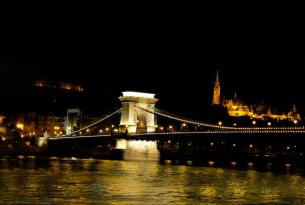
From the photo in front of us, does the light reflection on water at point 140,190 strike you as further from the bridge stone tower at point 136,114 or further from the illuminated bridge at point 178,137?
the bridge stone tower at point 136,114

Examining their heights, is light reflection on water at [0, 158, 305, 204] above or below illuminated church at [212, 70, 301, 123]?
below

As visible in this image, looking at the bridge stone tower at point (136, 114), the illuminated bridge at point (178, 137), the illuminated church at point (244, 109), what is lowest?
the illuminated bridge at point (178, 137)

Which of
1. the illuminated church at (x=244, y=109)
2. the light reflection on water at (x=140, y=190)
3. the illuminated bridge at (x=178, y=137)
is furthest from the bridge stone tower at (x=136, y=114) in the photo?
the illuminated church at (x=244, y=109)

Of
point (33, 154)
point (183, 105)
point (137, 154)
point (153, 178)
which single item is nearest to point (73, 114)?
point (183, 105)

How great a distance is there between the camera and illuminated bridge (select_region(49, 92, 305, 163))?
Result: 45000 millimetres

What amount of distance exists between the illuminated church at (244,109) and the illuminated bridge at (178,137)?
58.5m

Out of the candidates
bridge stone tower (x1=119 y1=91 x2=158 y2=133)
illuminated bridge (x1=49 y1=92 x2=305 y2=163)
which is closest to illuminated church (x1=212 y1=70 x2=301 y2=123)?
illuminated bridge (x1=49 y1=92 x2=305 y2=163)

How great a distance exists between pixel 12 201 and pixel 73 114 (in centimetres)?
8828

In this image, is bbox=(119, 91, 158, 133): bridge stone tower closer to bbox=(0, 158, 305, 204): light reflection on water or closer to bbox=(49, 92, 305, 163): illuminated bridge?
bbox=(49, 92, 305, 163): illuminated bridge

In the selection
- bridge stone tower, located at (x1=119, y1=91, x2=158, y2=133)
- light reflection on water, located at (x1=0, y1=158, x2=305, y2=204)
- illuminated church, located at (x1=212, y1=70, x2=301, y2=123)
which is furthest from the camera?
illuminated church, located at (x1=212, y1=70, x2=301, y2=123)

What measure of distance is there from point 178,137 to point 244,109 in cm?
Answer: 9344

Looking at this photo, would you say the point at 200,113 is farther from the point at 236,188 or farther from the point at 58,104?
the point at 236,188

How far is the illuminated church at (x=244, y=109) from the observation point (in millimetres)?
137500

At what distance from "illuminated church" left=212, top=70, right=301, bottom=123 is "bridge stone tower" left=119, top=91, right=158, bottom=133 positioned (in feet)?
221
